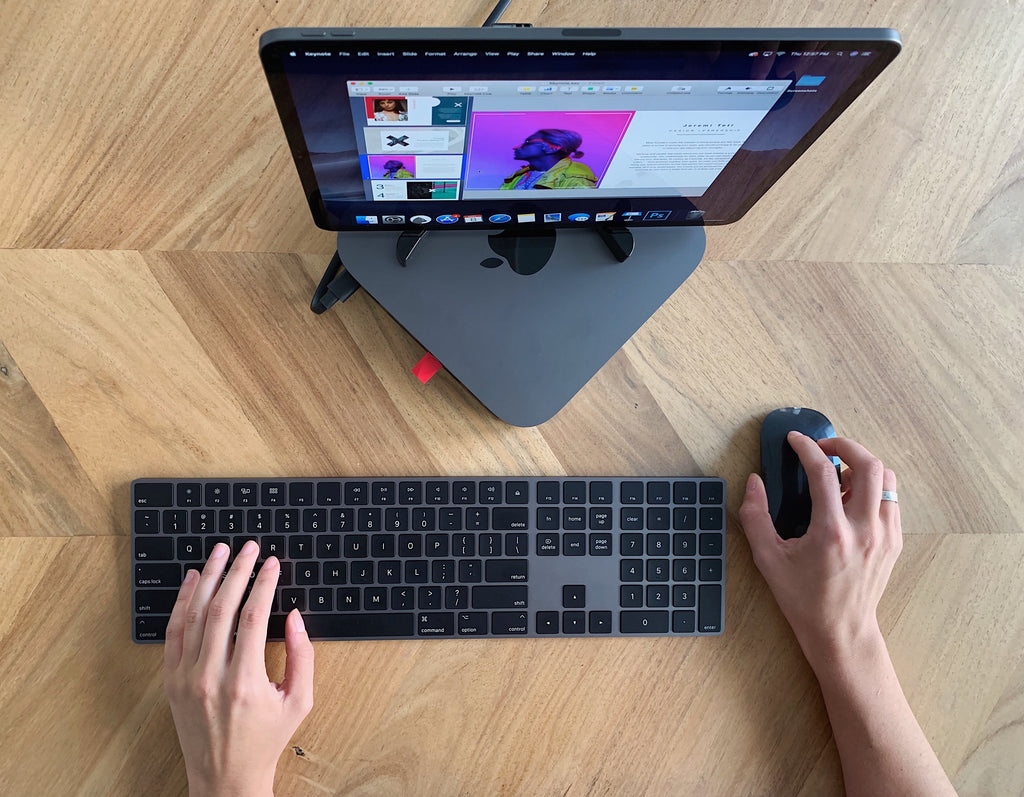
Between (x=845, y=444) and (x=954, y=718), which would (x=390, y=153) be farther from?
(x=954, y=718)

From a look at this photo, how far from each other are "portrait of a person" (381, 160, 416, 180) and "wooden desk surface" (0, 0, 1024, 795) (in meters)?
0.20

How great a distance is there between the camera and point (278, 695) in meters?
0.70

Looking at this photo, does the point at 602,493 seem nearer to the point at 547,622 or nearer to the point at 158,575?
the point at 547,622

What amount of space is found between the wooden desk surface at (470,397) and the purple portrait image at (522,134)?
9.6 inches

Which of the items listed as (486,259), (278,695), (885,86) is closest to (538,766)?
(278,695)

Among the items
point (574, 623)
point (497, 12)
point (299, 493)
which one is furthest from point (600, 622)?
point (497, 12)

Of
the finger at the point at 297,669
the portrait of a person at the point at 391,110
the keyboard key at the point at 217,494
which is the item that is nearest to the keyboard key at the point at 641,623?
the finger at the point at 297,669

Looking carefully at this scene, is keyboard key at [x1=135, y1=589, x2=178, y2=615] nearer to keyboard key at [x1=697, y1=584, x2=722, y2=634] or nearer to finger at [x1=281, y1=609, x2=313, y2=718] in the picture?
finger at [x1=281, y1=609, x2=313, y2=718]

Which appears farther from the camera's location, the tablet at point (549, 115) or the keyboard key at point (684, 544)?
the keyboard key at point (684, 544)

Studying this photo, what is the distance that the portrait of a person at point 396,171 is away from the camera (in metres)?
0.56

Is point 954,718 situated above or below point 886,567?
below

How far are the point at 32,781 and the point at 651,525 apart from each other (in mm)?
679

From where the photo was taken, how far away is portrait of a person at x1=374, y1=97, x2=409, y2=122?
486mm

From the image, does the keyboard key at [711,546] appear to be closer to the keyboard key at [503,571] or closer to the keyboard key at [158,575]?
the keyboard key at [503,571]
